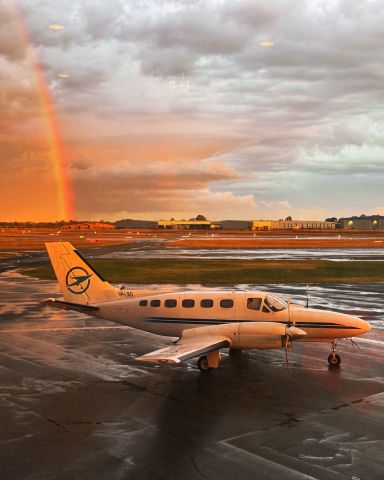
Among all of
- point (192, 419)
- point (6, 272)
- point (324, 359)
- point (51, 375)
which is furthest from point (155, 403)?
point (6, 272)

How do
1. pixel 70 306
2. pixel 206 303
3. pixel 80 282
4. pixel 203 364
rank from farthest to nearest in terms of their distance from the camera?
pixel 80 282
pixel 70 306
pixel 206 303
pixel 203 364

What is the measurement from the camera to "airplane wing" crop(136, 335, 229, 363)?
1554cm

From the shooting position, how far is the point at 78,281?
23.5m

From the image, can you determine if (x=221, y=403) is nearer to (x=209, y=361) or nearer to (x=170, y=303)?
(x=209, y=361)

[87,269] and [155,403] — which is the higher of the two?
[87,269]

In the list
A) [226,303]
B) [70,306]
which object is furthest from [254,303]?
[70,306]

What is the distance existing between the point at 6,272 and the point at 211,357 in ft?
152

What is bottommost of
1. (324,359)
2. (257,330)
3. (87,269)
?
(324,359)

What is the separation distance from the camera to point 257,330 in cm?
1869

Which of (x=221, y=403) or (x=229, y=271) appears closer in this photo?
(x=221, y=403)

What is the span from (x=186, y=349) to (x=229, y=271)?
41.3 m

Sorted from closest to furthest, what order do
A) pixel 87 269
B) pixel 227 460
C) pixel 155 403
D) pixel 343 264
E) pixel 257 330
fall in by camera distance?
pixel 227 460, pixel 155 403, pixel 257 330, pixel 87 269, pixel 343 264

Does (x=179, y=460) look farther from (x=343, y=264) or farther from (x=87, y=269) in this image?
(x=343, y=264)

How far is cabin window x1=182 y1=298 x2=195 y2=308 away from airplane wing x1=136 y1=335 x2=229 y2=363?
64.8 inches
